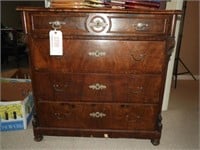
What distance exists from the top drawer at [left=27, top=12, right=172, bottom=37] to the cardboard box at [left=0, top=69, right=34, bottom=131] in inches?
28.6

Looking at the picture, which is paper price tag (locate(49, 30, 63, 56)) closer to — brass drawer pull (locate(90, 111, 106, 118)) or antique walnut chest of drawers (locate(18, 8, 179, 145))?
antique walnut chest of drawers (locate(18, 8, 179, 145))

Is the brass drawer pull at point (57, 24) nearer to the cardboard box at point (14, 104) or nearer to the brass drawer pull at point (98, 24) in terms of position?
the brass drawer pull at point (98, 24)

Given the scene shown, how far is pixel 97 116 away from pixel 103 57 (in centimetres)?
A: 46

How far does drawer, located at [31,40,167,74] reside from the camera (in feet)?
4.45

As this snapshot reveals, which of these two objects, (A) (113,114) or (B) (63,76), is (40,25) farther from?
(A) (113,114)

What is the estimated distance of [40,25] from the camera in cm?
133

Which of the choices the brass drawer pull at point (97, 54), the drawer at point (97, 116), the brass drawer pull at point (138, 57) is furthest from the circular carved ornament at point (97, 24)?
the drawer at point (97, 116)

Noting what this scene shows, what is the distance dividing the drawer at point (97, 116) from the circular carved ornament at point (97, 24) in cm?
53

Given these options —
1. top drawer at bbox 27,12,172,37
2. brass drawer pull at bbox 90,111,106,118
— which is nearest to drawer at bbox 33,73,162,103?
brass drawer pull at bbox 90,111,106,118

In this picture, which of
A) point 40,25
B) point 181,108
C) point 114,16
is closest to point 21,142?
point 40,25

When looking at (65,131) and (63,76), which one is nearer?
(63,76)

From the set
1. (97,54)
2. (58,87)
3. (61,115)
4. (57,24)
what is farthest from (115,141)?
(57,24)

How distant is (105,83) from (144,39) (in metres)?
0.38

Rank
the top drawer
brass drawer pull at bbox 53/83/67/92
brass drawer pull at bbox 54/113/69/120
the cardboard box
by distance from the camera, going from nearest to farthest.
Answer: the top drawer < brass drawer pull at bbox 53/83/67/92 < brass drawer pull at bbox 54/113/69/120 < the cardboard box
